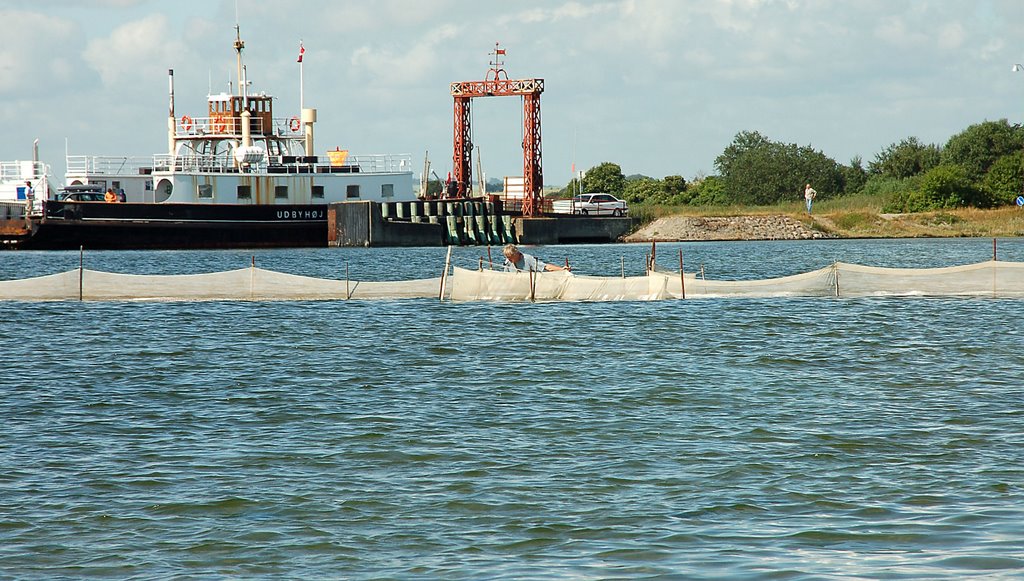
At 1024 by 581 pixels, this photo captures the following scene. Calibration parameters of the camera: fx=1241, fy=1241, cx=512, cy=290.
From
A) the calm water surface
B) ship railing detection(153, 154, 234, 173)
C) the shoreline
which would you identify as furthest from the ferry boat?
the calm water surface

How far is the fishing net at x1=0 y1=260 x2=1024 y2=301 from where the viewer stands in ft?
91.1

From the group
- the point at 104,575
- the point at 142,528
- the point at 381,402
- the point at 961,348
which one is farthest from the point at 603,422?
the point at 961,348

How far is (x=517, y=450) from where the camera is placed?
1277 cm

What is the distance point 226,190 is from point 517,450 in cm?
5231

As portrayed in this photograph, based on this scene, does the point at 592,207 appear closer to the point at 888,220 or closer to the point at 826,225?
the point at 826,225

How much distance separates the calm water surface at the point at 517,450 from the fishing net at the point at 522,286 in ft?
8.13

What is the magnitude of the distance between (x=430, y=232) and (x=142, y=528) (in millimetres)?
58938

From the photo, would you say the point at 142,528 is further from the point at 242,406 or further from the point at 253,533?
the point at 242,406

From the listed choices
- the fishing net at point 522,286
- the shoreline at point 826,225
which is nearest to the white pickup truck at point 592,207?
the shoreline at point 826,225

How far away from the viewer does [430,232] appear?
6862 centimetres

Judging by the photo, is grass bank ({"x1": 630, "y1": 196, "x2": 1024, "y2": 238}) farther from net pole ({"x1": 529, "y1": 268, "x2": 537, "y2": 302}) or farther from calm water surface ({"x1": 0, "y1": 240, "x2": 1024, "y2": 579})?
calm water surface ({"x1": 0, "y1": 240, "x2": 1024, "y2": 579})

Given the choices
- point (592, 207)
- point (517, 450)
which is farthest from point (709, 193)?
point (517, 450)

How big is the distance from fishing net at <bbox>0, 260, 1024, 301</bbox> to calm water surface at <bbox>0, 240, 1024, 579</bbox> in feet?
8.13

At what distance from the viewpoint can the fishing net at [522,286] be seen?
91.1 feet
